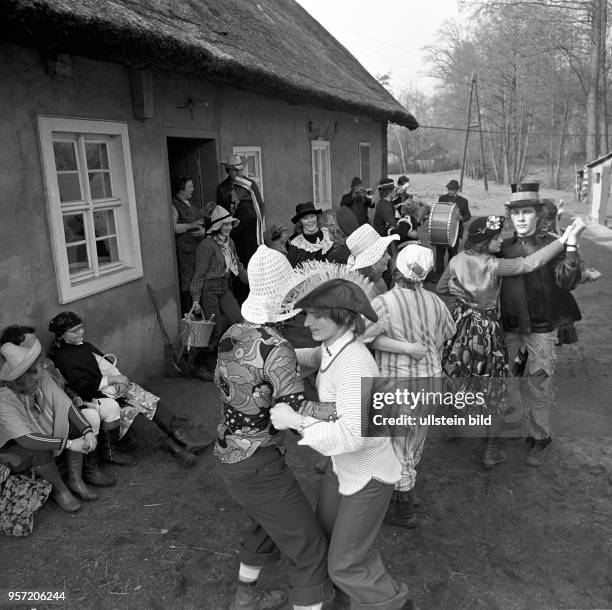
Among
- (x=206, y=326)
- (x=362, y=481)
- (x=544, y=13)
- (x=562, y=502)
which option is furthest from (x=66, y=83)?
(x=544, y=13)

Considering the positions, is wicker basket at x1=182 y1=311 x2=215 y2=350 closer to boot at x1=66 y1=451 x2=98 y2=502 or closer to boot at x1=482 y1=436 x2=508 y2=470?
boot at x1=66 y1=451 x2=98 y2=502

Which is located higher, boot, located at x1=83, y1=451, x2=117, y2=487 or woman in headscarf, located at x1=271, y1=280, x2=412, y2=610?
woman in headscarf, located at x1=271, y1=280, x2=412, y2=610

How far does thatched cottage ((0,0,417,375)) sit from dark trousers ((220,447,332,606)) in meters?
2.50

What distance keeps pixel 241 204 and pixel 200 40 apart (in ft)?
6.71

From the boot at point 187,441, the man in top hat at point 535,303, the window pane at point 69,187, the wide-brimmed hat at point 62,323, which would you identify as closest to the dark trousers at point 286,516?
the boot at point 187,441

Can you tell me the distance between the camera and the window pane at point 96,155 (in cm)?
536

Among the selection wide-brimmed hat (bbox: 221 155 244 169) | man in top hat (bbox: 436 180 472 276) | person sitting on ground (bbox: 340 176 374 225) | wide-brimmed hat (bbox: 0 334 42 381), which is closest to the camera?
wide-brimmed hat (bbox: 0 334 42 381)

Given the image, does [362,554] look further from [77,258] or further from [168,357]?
[168,357]

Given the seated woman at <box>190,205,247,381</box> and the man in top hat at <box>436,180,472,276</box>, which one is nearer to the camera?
the seated woman at <box>190,205,247,381</box>

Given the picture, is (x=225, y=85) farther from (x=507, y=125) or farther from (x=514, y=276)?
(x=507, y=125)

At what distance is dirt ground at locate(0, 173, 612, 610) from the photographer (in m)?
3.02

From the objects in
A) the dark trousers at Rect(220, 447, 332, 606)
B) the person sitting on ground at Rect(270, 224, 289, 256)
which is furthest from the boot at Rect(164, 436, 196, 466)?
the person sitting on ground at Rect(270, 224, 289, 256)

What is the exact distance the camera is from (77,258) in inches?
209

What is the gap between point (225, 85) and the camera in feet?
24.3
